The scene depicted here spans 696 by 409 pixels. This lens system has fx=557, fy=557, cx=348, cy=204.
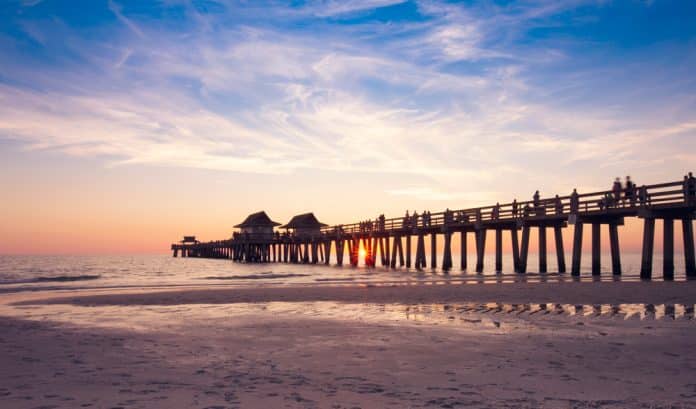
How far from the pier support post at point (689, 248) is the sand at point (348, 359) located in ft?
34.1

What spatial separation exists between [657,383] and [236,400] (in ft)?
13.1

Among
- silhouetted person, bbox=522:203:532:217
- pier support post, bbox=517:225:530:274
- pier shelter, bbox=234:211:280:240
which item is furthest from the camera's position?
pier shelter, bbox=234:211:280:240

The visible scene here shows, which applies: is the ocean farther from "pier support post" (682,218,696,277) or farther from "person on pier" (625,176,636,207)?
"person on pier" (625,176,636,207)

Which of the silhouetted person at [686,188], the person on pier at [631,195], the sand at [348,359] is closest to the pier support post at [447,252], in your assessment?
the person on pier at [631,195]

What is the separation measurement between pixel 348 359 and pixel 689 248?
20248 millimetres

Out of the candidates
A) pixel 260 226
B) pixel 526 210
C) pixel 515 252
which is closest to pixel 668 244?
pixel 526 210

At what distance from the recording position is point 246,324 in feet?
33.9

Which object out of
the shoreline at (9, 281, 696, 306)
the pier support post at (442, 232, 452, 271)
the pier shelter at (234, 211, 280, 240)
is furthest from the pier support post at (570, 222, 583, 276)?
the pier shelter at (234, 211, 280, 240)

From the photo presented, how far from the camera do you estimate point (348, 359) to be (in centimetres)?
685

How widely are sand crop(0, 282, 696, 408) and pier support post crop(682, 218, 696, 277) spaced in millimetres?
10382

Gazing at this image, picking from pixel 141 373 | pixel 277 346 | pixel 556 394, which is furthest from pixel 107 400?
pixel 556 394

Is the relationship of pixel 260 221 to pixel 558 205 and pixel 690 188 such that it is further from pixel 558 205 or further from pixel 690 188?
pixel 690 188

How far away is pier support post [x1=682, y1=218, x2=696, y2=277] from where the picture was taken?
21.6 m

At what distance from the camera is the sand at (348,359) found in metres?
5.04
